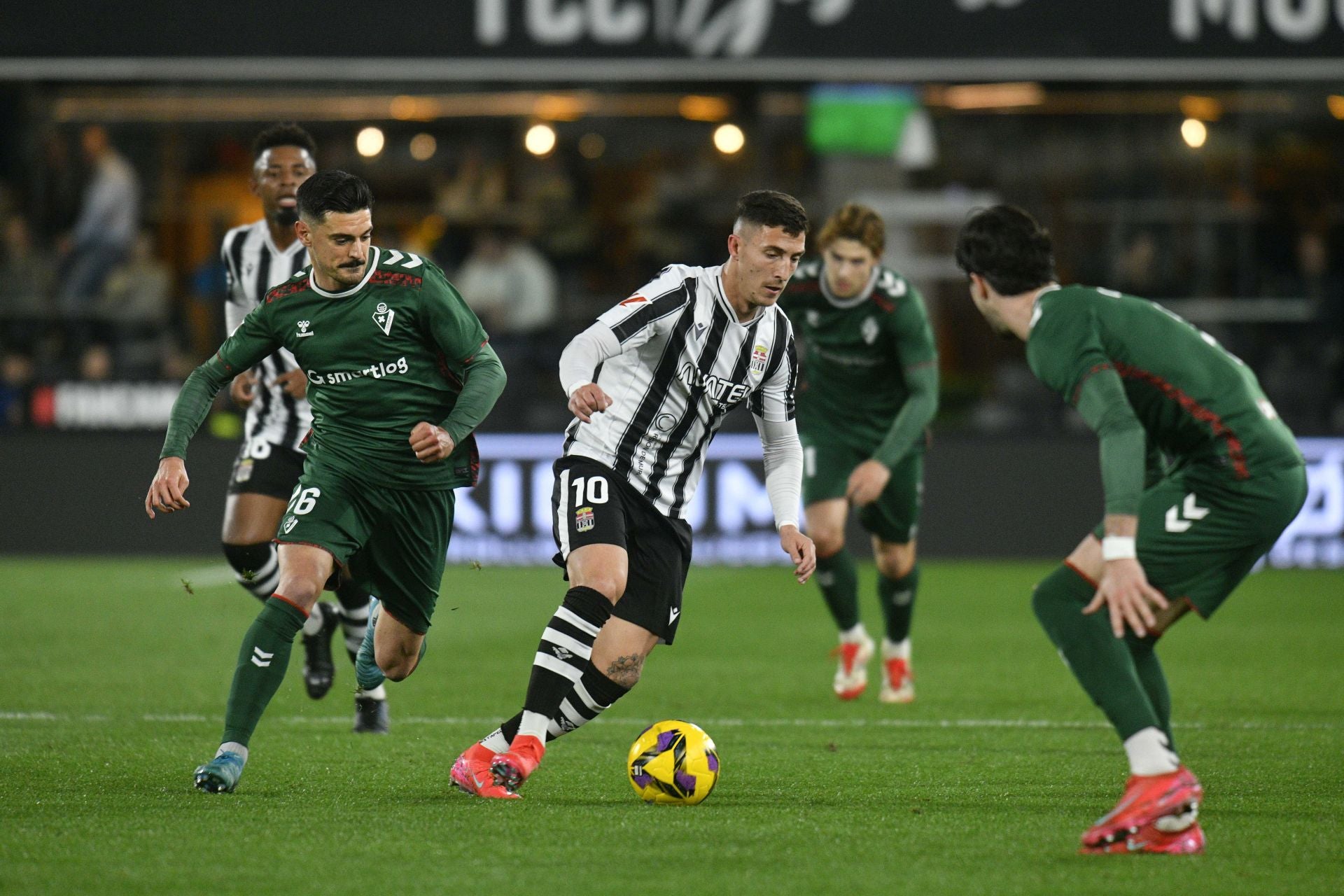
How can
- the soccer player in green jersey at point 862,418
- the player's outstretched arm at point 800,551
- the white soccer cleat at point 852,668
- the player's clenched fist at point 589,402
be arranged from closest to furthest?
the player's clenched fist at point 589,402 → the player's outstretched arm at point 800,551 → the soccer player in green jersey at point 862,418 → the white soccer cleat at point 852,668

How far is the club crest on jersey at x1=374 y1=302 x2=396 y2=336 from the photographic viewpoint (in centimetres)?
598

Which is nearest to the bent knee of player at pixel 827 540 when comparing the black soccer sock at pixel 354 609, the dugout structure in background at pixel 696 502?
the black soccer sock at pixel 354 609

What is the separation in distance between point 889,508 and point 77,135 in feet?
33.4

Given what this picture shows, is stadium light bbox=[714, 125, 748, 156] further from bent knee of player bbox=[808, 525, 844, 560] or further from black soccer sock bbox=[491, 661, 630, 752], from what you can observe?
black soccer sock bbox=[491, 661, 630, 752]

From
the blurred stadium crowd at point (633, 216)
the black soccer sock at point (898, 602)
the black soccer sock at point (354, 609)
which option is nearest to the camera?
the black soccer sock at point (354, 609)

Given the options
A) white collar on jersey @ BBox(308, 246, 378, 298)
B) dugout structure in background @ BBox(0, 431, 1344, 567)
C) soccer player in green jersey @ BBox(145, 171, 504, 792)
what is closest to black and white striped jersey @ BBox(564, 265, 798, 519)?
soccer player in green jersey @ BBox(145, 171, 504, 792)

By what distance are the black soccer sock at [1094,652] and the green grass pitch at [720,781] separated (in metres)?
0.38

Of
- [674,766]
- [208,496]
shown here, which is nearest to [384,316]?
[674,766]

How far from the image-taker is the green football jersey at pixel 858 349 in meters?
8.37

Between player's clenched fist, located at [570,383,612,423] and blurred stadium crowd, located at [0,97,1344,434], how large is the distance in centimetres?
999

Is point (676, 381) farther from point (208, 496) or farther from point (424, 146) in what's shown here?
point (424, 146)

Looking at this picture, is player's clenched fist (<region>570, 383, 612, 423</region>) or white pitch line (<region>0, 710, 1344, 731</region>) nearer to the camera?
player's clenched fist (<region>570, 383, 612, 423</region>)

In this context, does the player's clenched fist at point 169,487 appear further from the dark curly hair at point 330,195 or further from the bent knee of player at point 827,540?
the bent knee of player at point 827,540

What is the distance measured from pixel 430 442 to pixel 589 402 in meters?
0.63
